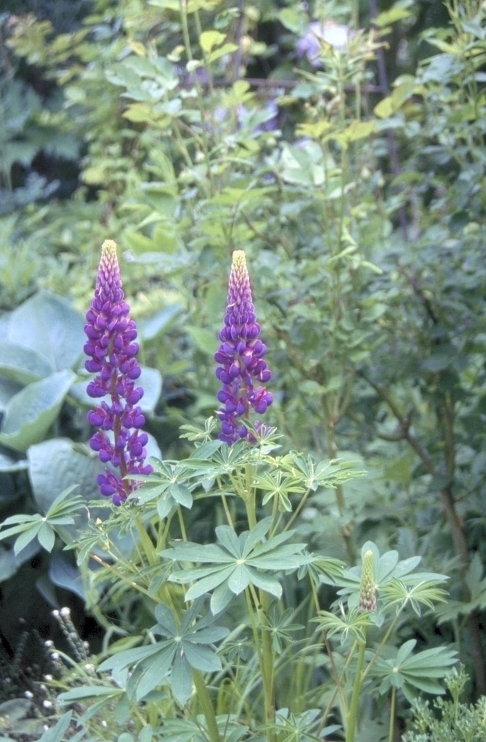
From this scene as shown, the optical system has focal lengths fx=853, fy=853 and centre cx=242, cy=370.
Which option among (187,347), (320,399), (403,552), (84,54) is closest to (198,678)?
(403,552)

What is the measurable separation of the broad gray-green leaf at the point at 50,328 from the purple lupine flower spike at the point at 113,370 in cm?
139

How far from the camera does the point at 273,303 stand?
196 cm

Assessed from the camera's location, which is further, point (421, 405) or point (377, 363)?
point (421, 405)

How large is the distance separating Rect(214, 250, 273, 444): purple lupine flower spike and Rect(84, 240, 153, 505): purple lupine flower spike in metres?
0.13

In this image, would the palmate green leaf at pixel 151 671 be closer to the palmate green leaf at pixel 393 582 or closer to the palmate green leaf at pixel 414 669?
the palmate green leaf at pixel 393 582

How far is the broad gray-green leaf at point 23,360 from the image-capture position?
Answer: 2.48 m

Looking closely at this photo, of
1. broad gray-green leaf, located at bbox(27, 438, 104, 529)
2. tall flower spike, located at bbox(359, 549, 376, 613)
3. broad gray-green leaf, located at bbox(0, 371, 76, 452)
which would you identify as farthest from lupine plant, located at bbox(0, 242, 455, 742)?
broad gray-green leaf, located at bbox(0, 371, 76, 452)

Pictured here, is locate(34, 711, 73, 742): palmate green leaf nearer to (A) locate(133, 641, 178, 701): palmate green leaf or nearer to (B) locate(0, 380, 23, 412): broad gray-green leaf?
(A) locate(133, 641, 178, 701): palmate green leaf

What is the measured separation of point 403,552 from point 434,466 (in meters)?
0.35

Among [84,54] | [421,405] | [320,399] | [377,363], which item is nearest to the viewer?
[320,399]

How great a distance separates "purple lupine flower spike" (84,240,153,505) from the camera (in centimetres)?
121

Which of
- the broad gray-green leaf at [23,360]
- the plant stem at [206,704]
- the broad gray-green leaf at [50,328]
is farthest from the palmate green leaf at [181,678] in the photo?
the broad gray-green leaf at [50,328]

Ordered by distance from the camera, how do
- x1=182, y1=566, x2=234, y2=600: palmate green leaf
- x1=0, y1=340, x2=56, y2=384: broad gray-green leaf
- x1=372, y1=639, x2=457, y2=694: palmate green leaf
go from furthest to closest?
1. x1=0, y1=340, x2=56, y2=384: broad gray-green leaf
2. x1=372, y1=639, x2=457, y2=694: palmate green leaf
3. x1=182, y1=566, x2=234, y2=600: palmate green leaf

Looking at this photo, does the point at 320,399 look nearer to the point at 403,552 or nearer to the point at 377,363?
the point at 377,363
